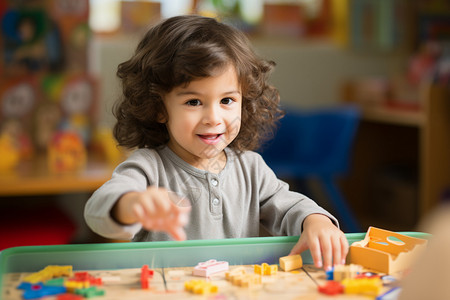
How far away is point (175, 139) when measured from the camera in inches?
34.6

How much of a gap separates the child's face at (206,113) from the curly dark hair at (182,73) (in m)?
0.01

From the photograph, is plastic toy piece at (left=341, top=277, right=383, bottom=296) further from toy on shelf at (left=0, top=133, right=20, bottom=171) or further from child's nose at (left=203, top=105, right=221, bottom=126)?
toy on shelf at (left=0, top=133, right=20, bottom=171)

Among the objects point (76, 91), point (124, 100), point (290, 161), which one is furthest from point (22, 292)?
point (290, 161)

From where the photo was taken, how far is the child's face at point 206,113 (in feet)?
2.68

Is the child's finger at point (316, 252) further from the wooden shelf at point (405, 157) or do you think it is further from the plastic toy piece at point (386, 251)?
the wooden shelf at point (405, 157)

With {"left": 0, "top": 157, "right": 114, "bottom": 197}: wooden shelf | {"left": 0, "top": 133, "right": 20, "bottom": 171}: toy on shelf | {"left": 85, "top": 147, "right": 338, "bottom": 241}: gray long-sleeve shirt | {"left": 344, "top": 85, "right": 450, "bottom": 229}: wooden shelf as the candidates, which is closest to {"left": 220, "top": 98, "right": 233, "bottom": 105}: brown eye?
{"left": 85, "top": 147, "right": 338, "bottom": 241}: gray long-sleeve shirt

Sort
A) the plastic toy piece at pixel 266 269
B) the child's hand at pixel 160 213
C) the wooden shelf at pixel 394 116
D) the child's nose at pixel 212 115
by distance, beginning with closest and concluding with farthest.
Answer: the child's hand at pixel 160 213 < the plastic toy piece at pixel 266 269 < the child's nose at pixel 212 115 < the wooden shelf at pixel 394 116

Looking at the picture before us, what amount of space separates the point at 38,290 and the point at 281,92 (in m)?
2.54

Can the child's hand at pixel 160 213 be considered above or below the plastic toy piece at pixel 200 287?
above

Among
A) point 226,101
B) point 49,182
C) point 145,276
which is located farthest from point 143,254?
point 49,182

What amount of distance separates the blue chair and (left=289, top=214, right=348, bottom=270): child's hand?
1559 mm

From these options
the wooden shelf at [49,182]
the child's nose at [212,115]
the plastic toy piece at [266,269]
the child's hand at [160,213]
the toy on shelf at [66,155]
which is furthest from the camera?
the toy on shelf at [66,155]

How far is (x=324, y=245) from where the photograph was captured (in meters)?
0.70

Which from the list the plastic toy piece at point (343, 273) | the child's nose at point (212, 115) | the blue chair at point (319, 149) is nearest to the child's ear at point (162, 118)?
the child's nose at point (212, 115)
